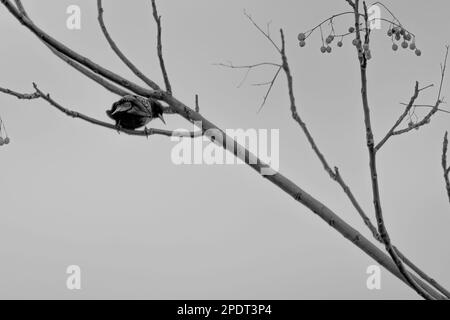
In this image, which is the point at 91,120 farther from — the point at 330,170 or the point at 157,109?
the point at 330,170

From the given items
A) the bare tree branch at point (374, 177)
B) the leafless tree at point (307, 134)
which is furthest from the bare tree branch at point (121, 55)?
the bare tree branch at point (374, 177)

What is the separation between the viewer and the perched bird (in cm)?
227

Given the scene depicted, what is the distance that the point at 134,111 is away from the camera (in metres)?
2.28

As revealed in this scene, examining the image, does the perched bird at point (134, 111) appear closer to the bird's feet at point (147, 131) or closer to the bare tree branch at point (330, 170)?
the bird's feet at point (147, 131)

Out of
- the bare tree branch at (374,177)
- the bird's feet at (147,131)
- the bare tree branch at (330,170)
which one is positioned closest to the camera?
the bare tree branch at (374,177)

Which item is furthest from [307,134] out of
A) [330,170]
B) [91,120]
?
[91,120]

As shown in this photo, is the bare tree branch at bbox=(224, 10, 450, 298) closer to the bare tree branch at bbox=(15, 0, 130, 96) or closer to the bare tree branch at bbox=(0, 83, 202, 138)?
the bare tree branch at bbox=(0, 83, 202, 138)

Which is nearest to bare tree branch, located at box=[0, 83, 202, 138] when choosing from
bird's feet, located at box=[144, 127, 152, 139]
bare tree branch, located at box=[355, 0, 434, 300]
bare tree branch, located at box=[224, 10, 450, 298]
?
bird's feet, located at box=[144, 127, 152, 139]

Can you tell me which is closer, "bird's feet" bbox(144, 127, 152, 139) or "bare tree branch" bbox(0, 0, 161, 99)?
"bare tree branch" bbox(0, 0, 161, 99)

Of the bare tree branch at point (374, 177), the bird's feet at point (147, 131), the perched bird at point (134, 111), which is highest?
the perched bird at point (134, 111)

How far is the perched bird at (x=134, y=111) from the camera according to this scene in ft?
7.44

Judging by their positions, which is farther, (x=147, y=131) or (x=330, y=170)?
(x=147, y=131)
